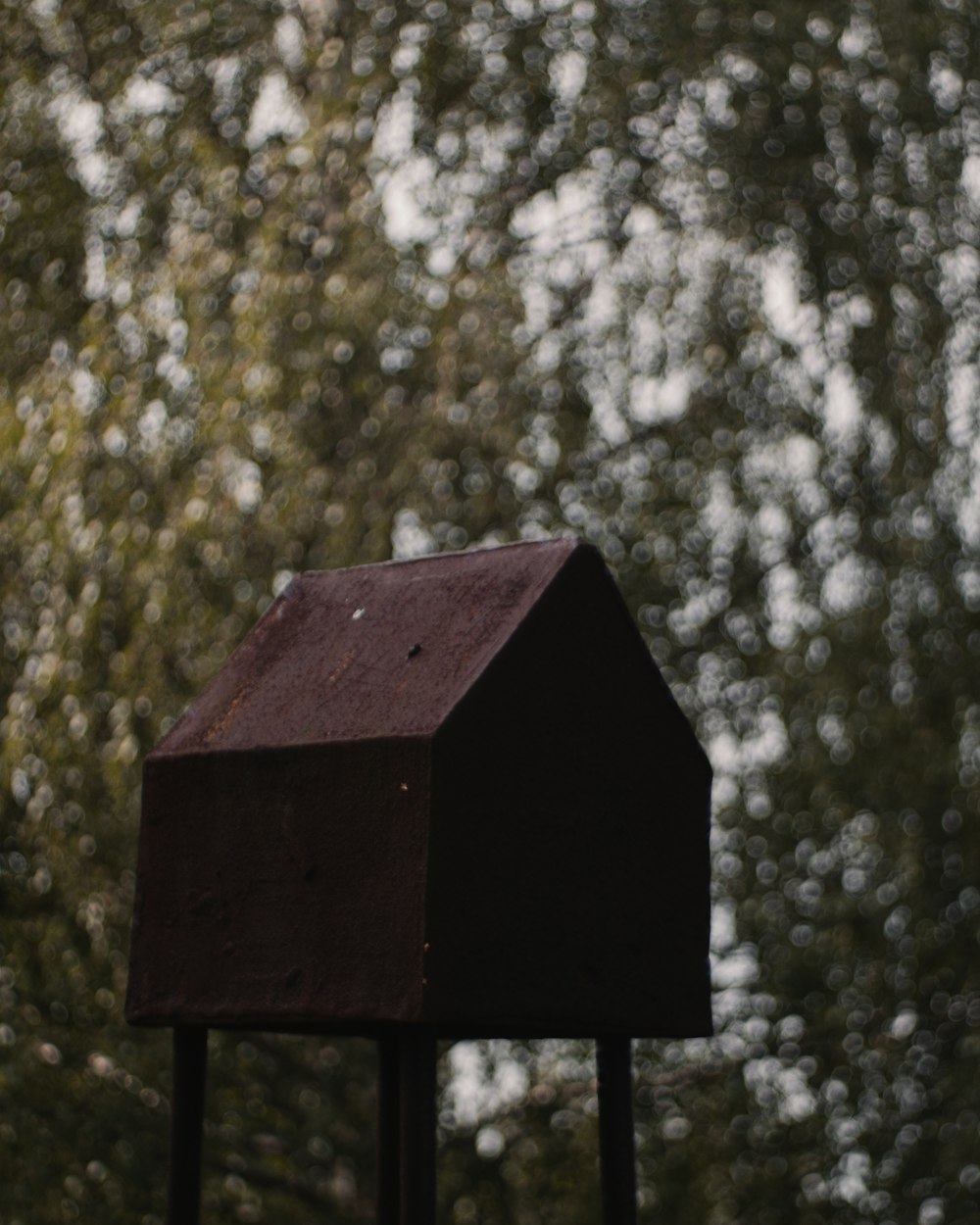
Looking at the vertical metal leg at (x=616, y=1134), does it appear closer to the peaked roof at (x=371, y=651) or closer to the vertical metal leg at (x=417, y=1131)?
the vertical metal leg at (x=417, y=1131)

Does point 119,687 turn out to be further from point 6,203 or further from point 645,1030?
point 645,1030

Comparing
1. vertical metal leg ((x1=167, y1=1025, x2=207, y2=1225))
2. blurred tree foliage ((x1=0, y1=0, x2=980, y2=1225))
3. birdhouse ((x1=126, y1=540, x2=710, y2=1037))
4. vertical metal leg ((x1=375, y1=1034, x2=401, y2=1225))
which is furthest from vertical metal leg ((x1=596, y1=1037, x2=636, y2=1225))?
blurred tree foliage ((x1=0, y1=0, x2=980, y2=1225))

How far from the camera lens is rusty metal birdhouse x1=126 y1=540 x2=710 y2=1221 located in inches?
73.1

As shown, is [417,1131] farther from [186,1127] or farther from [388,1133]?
[388,1133]

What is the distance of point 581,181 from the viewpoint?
5.01 meters

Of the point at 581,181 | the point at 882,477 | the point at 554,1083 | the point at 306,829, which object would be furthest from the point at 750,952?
the point at 306,829

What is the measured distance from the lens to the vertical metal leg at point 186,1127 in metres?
2.10

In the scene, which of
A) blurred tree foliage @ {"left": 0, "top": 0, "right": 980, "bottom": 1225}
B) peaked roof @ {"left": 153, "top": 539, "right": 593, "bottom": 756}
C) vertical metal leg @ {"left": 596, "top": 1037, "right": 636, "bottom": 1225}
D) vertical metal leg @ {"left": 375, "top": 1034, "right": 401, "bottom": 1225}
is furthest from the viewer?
blurred tree foliage @ {"left": 0, "top": 0, "right": 980, "bottom": 1225}

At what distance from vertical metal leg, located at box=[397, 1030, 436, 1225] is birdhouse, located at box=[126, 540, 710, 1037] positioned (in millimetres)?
34

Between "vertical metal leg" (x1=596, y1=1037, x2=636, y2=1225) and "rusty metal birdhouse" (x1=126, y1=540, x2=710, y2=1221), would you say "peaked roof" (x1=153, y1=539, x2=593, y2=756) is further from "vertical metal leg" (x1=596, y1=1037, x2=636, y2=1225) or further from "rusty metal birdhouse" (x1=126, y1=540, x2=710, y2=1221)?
"vertical metal leg" (x1=596, y1=1037, x2=636, y2=1225)

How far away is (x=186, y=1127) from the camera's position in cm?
212

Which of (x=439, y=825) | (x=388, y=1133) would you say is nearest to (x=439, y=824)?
(x=439, y=825)

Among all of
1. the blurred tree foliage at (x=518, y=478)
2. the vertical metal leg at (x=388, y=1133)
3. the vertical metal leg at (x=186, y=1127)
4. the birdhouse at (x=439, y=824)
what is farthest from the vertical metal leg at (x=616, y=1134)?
the blurred tree foliage at (x=518, y=478)

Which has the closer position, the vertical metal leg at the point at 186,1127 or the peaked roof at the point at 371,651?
the peaked roof at the point at 371,651
